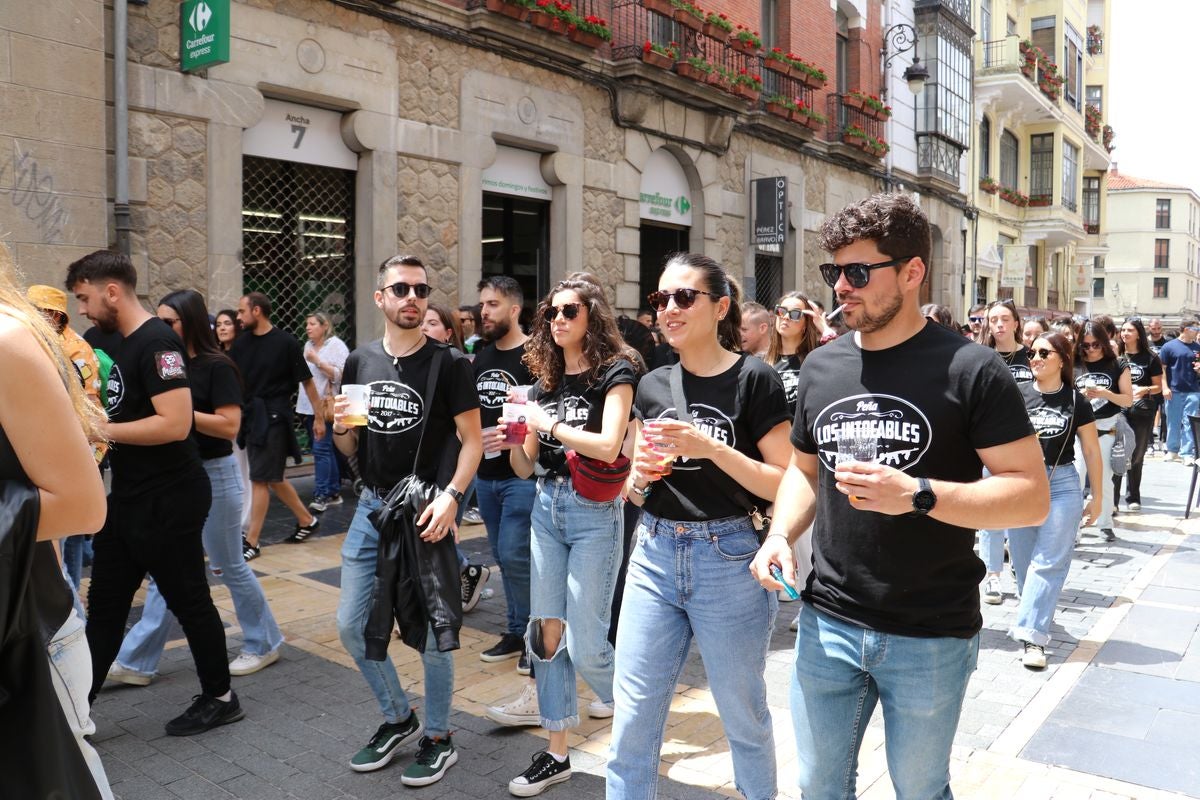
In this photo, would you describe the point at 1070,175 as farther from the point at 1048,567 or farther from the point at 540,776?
the point at 540,776

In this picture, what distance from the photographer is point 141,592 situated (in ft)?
20.4

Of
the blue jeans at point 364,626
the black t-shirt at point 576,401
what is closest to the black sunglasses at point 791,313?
the black t-shirt at point 576,401

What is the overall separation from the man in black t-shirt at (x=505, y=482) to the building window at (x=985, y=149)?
2621cm

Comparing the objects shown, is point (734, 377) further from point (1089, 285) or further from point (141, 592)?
point (1089, 285)

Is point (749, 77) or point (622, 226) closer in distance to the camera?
point (622, 226)

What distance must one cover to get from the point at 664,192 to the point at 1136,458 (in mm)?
8025

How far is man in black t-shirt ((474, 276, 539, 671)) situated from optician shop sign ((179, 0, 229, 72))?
15.0 ft

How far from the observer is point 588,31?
12898 millimetres

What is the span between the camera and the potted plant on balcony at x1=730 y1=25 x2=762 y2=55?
15977 millimetres

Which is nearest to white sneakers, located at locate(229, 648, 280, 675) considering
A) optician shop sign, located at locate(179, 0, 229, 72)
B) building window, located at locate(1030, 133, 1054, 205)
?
optician shop sign, located at locate(179, 0, 229, 72)

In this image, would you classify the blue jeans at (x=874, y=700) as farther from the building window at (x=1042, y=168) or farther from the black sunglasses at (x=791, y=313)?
the building window at (x=1042, y=168)

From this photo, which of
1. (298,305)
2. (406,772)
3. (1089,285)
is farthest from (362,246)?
(1089,285)

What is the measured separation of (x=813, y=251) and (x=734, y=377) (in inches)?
669

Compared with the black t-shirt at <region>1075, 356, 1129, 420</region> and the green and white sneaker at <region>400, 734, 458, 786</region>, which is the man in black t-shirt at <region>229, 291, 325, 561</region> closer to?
the green and white sneaker at <region>400, 734, 458, 786</region>
